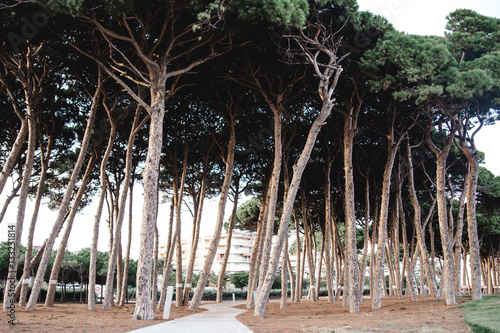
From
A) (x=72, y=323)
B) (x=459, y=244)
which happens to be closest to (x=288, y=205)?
→ (x=72, y=323)

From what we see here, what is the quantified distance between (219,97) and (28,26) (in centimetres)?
720

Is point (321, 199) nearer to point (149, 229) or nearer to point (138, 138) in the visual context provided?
point (138, 138)

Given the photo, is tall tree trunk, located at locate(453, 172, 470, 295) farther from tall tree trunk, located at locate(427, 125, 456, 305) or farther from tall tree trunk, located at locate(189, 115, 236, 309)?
tall tree trunk, located at locate(189, 115, 236, 309)

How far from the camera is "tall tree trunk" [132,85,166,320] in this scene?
351 inches

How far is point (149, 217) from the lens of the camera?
9.55 m

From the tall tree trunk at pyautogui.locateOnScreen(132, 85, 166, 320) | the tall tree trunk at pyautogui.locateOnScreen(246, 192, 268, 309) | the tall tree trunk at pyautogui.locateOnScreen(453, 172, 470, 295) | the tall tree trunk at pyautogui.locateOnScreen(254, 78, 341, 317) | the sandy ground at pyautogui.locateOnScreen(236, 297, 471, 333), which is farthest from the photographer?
the tall tree trunk at pyautogui.locateOnScreen(246, 192, 268, 309)

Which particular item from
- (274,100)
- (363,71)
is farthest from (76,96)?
(363,71)

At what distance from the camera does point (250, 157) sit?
20031 mm

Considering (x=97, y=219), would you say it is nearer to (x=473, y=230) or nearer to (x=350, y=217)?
(x=350, y=217)

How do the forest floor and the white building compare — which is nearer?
the forest floor

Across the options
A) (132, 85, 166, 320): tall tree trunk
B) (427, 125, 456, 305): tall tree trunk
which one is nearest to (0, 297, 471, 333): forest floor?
(132, 85, 166, 320): tall tree trunk

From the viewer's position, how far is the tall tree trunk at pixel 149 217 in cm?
892

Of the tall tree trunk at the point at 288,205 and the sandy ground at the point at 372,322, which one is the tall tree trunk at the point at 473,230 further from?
the tall tree trunk at the point at 288,205

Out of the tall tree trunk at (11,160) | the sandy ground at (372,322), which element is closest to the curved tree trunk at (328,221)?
the sandy ground at (372,322)
